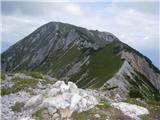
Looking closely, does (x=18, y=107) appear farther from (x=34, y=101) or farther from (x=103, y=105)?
(x=103, y=105)

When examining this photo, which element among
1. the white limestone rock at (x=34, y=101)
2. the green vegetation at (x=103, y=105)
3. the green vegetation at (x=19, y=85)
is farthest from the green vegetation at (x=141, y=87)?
the white limestone rock at (x=34, y=101)

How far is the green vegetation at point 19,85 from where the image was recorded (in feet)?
168

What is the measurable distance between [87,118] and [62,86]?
7030 millimetres

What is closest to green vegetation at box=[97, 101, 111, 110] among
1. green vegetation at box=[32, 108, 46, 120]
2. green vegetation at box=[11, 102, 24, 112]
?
green vegetation at box=[32, 108, 46, 120]

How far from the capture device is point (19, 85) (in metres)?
53.8

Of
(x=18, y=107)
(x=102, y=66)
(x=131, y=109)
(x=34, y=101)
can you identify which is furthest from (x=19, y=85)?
(x=102, y=66)

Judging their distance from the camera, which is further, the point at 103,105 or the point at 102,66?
the point at 102,66

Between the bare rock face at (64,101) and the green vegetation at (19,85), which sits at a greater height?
the bare rock face at (64,101)

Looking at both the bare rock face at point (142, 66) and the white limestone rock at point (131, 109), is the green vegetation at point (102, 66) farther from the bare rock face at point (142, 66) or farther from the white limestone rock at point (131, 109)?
the white limestone rock at point (131, 109)

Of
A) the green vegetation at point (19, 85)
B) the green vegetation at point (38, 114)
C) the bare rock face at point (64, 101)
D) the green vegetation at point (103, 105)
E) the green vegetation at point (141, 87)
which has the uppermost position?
the bare rock face at point (64, 101)

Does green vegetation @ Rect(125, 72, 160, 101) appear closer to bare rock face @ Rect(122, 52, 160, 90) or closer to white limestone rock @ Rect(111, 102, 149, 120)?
bare rock face @ Rect(122, 52, 160, 90)

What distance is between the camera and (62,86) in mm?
45125

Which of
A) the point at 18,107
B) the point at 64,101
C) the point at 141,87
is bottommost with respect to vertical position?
the point at 141,87

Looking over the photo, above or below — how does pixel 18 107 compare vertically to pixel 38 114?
below
